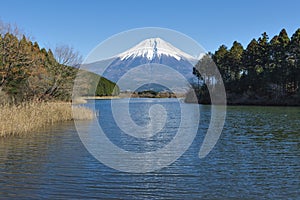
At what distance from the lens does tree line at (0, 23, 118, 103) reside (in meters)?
23.7

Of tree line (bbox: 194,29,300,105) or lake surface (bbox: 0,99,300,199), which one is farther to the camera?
tree line (bbox: 194,29,300,105)

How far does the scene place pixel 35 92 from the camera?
30719 mm

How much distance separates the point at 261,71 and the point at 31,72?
41.3 meters

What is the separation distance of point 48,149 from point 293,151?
9032 mm

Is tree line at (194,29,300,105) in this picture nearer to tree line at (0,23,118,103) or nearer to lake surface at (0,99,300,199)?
tree line at (0,23,118,103)

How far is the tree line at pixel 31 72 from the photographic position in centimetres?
2371

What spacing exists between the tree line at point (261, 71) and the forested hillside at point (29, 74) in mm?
31994

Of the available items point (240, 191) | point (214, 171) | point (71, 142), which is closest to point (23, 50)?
point (71, 142)

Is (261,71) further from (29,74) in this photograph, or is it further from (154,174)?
(154,174)

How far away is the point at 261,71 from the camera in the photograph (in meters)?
57.8

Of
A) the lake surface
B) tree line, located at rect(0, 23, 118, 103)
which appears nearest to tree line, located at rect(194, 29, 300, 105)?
tree line, located at rect(0, 23, 118, 103)

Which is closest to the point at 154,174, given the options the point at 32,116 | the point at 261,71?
the point at 32,116

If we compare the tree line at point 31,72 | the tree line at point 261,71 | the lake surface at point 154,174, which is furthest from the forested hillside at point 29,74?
the tree line at point 261,71

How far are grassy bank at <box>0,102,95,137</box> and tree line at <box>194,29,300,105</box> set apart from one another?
35.3 m
